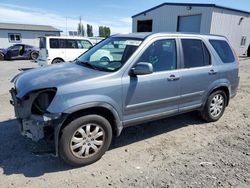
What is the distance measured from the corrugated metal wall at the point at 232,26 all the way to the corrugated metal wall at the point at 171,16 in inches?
22.1

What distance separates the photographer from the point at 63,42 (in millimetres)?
12016

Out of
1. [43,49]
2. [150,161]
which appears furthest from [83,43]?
[150,161]

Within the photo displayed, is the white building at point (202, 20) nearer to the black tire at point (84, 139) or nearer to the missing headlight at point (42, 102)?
the black tire at point (84, 139)

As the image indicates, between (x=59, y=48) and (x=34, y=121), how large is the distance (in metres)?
9.52

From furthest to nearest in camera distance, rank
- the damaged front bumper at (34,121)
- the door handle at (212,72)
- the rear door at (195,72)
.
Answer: the door handle at (212,72) → the rear door at (195,72) → the damaged front bumper at (34,121)

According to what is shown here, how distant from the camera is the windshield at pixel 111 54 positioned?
12.2ft

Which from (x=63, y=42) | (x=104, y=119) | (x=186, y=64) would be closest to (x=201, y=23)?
(x=63, y=42)

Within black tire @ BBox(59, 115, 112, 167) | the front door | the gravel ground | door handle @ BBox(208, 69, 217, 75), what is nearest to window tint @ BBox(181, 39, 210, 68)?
door handle @ BBox(208, 69, 217, 75)

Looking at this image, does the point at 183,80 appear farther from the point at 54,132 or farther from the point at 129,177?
the point at 54,132

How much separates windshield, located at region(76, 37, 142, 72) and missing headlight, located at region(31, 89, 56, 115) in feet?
2.99

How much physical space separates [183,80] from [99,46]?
177 cm

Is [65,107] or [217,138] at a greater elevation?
[65,107]

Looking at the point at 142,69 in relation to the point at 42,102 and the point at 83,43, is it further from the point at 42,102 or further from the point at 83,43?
the point at 83,43

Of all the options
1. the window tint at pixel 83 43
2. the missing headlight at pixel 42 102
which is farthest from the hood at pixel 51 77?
the window tint at pixel 83 43
